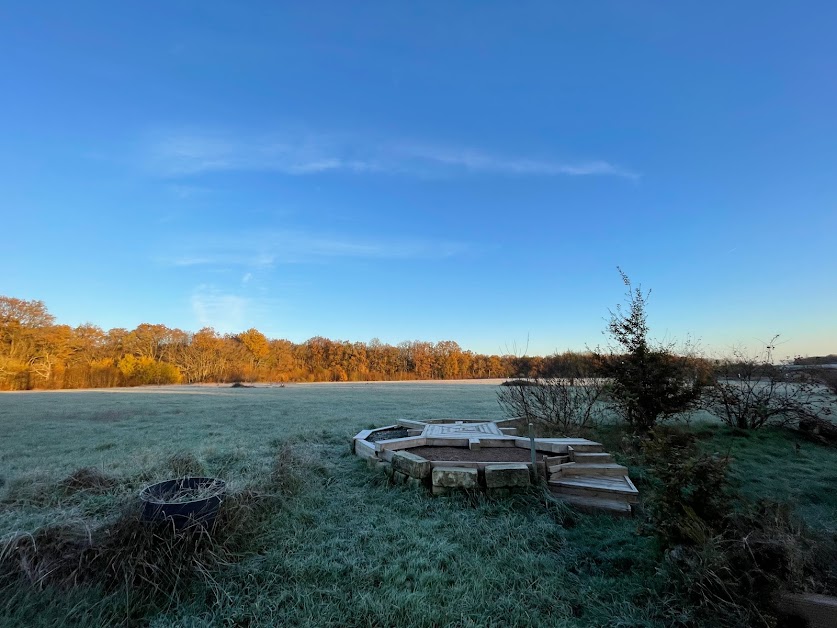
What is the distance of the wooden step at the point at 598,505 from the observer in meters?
3.99

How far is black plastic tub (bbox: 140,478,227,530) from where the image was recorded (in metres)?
2.78

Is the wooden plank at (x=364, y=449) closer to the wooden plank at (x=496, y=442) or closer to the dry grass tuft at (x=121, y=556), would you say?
the wooden plank at (x=496, y=442)

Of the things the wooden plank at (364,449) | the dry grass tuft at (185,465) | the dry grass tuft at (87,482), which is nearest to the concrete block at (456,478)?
the wooden plank at (364,449)

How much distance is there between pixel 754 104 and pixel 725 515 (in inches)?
363

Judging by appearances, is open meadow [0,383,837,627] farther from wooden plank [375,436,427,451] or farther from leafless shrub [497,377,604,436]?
leafless shrub [497,377,604,436]

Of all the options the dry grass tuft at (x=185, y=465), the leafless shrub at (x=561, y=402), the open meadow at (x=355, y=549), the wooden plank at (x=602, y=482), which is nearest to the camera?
the open meadow at (x=355, y=549)

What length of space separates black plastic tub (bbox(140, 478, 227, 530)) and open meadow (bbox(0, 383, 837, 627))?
0.64 ft

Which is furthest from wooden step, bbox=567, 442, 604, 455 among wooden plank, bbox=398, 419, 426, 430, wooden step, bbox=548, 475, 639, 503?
wooden plank, bbox=398, 419, 426, 430

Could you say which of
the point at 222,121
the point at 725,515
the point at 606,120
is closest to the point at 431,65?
the point at 606,120

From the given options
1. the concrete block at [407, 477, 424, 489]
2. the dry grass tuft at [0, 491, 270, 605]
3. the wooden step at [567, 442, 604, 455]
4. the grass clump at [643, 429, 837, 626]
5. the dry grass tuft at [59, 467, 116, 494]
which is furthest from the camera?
the wooden step at [567, 442, 604, 455]

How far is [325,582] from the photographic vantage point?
272 centimetres

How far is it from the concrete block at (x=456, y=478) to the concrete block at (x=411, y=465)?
187mm

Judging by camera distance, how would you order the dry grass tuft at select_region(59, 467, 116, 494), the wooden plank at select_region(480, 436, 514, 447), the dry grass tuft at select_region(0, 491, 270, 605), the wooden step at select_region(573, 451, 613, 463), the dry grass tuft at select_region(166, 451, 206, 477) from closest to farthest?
the dry grass tuft at select_region(0, 491, 270, 605) < the dry grass tuft at select_region(59, 467, 116, 494) < the dry grass tuft at select_region(166, 451, 206, 477) < the wooden step at select_region(573, 451, 613, 463) < the wooden plank at select_region(480, 436, 514, 447)

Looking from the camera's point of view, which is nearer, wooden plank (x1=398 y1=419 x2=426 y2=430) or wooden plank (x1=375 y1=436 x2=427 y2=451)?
wooden plank (x1=375 y1=436 x2=427 y2=451)
